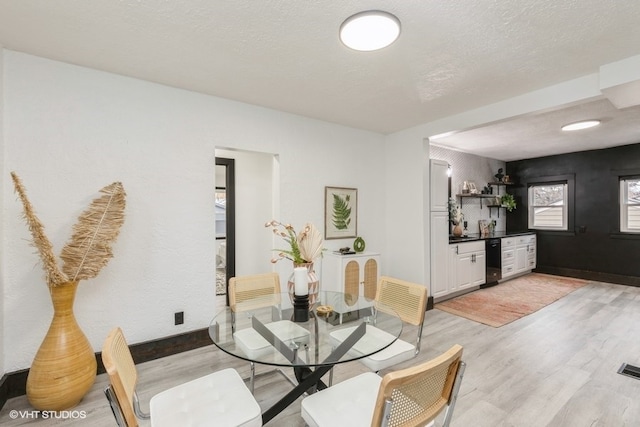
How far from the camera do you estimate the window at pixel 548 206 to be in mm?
6250

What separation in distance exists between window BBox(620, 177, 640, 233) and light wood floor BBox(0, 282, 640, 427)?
8.29ft

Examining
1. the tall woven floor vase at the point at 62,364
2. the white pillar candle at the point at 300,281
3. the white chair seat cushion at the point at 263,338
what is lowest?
the tall woven floor vase at the point at 62,364

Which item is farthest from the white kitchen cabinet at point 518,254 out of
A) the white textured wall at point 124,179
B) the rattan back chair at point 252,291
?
the rattan back chair at point 252,291

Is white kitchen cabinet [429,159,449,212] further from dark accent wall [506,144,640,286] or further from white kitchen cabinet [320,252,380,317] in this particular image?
dark accent wall [506,144,640,286]

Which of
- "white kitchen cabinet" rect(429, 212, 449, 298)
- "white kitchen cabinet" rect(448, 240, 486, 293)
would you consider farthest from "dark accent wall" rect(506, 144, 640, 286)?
"white kitchen cabinet" rect(429, 212, 449, 298)

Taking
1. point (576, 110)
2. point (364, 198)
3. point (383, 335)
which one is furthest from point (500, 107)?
point (383, 335)

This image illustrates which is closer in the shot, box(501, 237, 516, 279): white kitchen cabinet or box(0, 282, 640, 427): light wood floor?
box(0, 282, 640, 427): light wood floor

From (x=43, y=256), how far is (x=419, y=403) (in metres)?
2.40

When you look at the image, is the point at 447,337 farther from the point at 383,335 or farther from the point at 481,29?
the point at 481,29

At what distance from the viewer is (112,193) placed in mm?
2307

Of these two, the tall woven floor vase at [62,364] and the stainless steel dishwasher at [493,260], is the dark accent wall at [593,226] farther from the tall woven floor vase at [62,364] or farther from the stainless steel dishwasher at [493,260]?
the tall woven floor vase at [62,364]

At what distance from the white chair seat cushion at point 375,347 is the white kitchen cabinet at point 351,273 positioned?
170 cm

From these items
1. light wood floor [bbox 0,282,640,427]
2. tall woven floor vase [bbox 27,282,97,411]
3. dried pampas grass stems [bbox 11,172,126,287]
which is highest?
dried pampas grass stems [bbox 11,172,126,287]

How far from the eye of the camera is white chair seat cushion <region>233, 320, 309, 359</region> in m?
1.58
